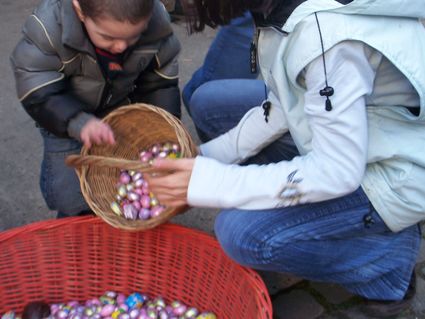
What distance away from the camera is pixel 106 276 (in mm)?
1689

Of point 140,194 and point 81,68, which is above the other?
point 81,68

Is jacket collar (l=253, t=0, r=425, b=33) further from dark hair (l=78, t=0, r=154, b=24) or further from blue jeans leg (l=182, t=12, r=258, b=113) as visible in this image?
blue jeans leg (l=182, t=12, r=258, b=113)

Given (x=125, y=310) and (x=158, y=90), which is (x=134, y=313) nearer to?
(x=125, y=310)

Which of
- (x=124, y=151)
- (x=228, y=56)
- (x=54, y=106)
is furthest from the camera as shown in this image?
(x=228, y=56)

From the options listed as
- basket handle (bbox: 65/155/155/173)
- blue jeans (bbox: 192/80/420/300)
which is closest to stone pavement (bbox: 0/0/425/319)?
blue jeans (bbox: 192/80/420/300)

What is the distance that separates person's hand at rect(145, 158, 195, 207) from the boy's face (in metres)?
0.38

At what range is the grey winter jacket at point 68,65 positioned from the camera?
1.56 m

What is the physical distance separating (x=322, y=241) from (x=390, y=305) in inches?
13.3

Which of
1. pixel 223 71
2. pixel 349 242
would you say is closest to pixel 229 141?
pixel 349 242

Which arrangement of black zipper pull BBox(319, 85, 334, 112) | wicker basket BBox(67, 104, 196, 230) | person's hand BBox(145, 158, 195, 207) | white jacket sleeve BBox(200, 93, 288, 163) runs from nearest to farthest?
black zipper pull BBox(319, 85, 334, 112), person's hand BBox(145, 158, 195, 207), wicker basket BBox(67, 104, 196, 230), white jacket sleeve BBox(200, 93, 288, 163)

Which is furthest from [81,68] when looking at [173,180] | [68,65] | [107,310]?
[107,310]

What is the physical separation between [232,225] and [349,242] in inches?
11.4

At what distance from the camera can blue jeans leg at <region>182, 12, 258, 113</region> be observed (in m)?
2.13

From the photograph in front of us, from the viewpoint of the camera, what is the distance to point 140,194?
1595mm
